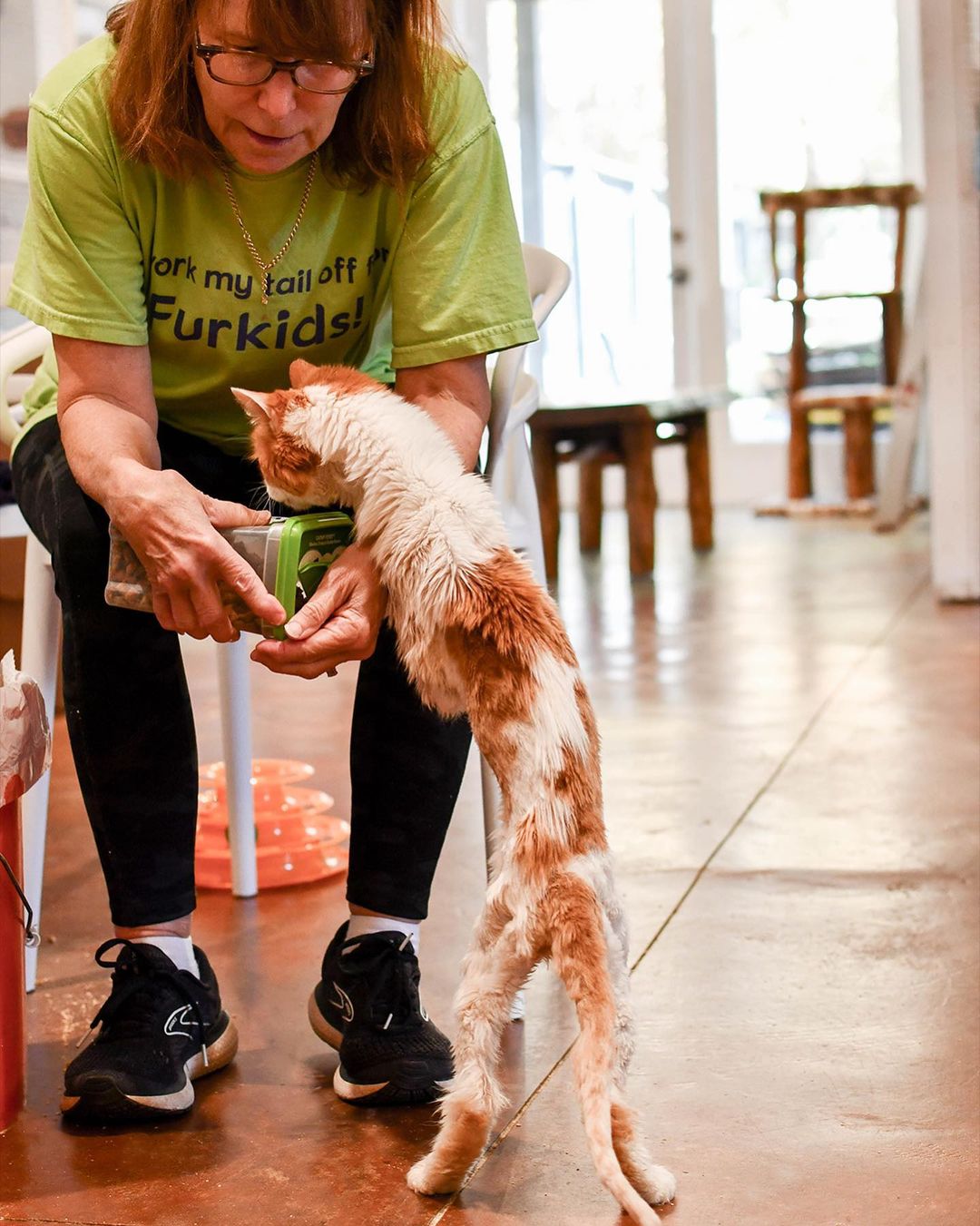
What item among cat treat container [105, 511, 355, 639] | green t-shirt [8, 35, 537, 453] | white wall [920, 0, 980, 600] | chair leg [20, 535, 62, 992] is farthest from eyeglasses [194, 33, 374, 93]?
white wall [920, 0, 980, 600]

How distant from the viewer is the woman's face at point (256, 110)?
1.23m

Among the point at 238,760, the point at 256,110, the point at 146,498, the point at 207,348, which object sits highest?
the point at 256,110

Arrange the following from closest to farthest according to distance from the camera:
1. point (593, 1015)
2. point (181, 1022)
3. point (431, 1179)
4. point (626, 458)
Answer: point (593, 1015), point (431, 1179), point (181, 1022), point (626, 458)

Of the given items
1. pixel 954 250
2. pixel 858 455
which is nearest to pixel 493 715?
pixel 954 250

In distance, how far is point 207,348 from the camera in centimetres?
141

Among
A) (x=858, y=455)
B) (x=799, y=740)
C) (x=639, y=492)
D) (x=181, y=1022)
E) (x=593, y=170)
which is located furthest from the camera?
(x=593, y=170)

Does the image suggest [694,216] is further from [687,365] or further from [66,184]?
[66,184]

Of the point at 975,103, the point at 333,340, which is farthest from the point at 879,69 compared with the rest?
the point at 333,340

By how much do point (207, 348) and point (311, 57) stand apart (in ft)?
0.97

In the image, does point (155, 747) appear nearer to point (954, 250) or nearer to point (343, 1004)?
point (343, 1004)

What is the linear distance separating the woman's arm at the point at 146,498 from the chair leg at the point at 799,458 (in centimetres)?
486

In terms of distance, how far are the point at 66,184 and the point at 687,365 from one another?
5457mm

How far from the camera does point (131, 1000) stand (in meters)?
1.37

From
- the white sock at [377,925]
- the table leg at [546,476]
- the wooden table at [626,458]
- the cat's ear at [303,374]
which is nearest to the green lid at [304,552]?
the cat's ear at [303,374]
